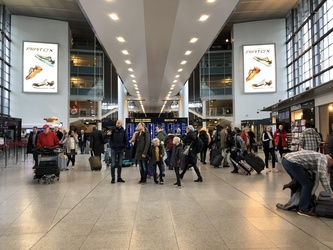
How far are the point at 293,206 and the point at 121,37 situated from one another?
794cm

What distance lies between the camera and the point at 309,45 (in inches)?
1003

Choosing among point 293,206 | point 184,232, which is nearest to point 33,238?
point 184,232

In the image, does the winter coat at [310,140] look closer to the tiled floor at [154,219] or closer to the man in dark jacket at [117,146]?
the tiled floor at [154,219]

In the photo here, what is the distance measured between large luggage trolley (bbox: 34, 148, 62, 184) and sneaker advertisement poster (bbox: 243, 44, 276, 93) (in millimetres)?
25900

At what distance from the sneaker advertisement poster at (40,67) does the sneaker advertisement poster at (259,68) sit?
62.1 feet

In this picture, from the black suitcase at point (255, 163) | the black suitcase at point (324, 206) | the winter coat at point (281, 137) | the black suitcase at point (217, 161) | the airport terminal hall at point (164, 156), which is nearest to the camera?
the airport terminal hall at point (164, 156)

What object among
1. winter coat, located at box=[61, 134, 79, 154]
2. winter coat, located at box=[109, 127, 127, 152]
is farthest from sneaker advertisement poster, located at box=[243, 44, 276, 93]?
winter coat, located at box=[109, 127, 127, 152]

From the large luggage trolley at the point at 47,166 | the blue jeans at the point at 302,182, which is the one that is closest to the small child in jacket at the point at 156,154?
the large luggage trolley at the point at 47,166

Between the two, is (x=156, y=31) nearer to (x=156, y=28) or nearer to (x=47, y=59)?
(x=156, y=28)

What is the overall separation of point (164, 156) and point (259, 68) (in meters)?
25.0

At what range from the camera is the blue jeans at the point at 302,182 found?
5145mm

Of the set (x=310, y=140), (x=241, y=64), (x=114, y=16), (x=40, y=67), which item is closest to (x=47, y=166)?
(x=114, y=16)

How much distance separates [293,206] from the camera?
18.0ft

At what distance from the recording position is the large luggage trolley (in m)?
8.83
